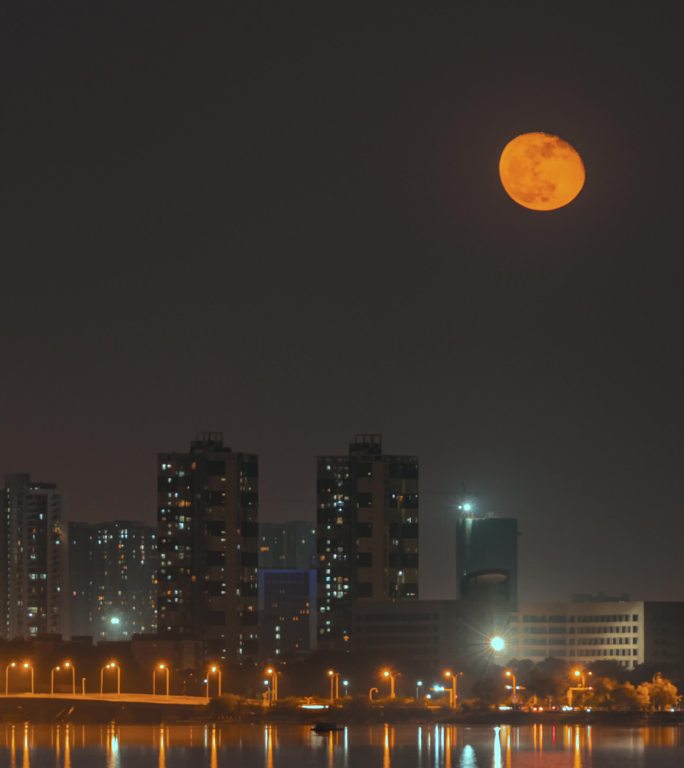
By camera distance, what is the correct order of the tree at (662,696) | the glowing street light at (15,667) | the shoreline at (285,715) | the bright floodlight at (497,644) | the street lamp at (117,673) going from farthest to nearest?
the bright floodlight at (497,644), the street lamp at (117,673), the glowing street light at (15,667), the tree at (662,696), the shoreline at (285,715)

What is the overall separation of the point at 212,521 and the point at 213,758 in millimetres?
68198

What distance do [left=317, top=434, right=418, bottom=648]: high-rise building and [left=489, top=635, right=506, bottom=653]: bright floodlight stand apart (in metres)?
11.2

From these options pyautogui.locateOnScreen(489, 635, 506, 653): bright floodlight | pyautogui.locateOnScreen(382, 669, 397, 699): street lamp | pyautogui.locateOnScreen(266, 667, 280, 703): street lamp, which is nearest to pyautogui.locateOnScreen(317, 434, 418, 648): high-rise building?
pyautogui.locateOnScreen(489, 635, 506, 653): bright floodlight

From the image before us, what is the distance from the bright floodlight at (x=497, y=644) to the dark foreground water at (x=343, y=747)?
61190mm

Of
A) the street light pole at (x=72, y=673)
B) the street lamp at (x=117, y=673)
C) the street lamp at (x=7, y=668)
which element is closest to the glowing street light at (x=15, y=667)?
the street lamp at (x=7, y=668)

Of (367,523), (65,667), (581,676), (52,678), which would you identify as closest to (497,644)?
(367,523)

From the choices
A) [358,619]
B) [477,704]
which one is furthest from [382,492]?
[477,704]

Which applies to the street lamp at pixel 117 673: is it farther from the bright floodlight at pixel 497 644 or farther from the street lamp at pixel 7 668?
the bright floodlight at pixel 497 644

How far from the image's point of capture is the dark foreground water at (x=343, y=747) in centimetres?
10338

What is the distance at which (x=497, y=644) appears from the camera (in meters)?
194

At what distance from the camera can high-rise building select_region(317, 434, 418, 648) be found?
18600 cm

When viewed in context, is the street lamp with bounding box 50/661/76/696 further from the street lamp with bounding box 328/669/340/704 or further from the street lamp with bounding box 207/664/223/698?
the street lamp with bounding box 328/669/340/704

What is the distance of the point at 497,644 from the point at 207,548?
119 feet

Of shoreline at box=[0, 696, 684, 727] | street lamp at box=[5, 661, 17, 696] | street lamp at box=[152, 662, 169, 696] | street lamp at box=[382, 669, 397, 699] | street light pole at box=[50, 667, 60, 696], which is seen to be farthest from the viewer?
street lamp at box=[382, 669, 397, 699]
